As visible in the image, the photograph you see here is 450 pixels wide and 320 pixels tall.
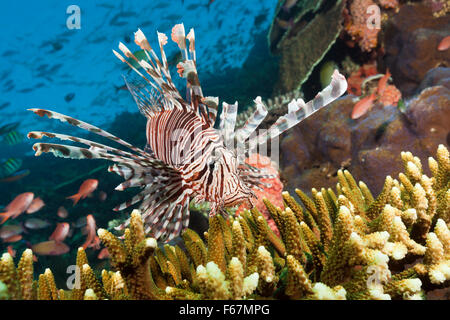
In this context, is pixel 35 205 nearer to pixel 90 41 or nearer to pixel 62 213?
pixel 62 213

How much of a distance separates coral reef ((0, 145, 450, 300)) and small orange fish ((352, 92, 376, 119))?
214 cm

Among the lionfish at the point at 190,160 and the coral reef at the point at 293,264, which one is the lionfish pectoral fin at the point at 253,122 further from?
the coral reef at the point at 293,264

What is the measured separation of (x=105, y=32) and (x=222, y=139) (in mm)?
21526

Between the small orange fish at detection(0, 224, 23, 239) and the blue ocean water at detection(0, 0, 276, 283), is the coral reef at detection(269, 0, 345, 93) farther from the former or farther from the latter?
the small orange fish at detection(0, 224, 23, 239)

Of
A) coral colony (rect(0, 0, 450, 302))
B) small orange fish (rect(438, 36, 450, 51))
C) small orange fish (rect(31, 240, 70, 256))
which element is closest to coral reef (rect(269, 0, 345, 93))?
coral colony (rect(0, 0, 450, 302))

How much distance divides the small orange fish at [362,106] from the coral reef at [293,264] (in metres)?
2.14

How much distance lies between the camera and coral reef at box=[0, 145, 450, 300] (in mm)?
1032

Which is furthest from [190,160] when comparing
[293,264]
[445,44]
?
[445,44]

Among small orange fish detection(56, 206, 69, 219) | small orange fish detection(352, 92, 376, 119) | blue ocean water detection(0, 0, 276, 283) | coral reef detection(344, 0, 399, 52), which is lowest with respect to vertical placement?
small orange fish detection(56, 206, 69, 219)

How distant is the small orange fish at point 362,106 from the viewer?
147 inches

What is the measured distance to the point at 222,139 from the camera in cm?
199

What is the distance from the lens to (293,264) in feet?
3.60

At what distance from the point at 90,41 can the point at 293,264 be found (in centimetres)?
2279
